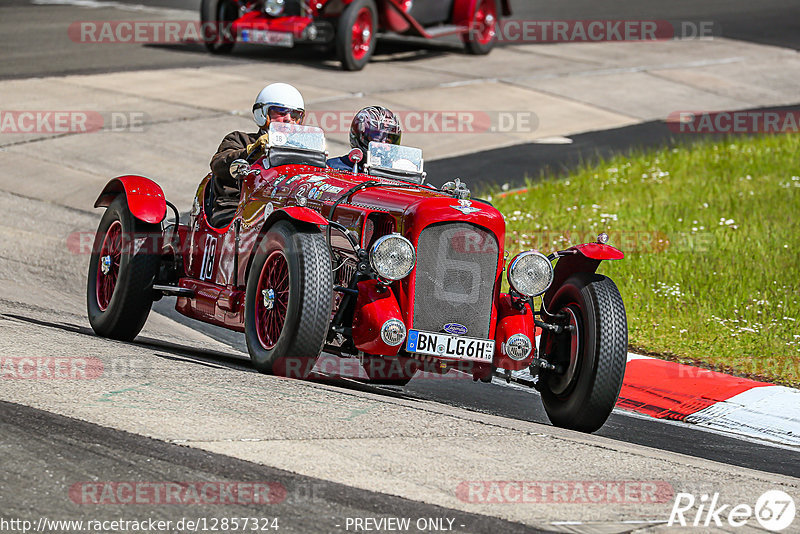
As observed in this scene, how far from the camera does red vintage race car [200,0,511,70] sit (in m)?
18.4

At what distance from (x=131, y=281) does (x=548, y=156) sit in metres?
9.08

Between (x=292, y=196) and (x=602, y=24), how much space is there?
1995cm

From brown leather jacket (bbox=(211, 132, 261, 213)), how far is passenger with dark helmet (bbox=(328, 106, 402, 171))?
69 centimetres

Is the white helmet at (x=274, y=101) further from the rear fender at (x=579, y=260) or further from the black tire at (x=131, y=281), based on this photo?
the rear fender at (x=579, y=260)

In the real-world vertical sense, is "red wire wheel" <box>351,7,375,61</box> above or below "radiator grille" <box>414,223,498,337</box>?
above

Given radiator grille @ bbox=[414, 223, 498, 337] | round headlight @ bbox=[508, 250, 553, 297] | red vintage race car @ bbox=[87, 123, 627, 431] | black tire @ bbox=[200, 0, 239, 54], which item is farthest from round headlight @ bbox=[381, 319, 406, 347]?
black tire @ bbox=[200, 0, 239, 54]

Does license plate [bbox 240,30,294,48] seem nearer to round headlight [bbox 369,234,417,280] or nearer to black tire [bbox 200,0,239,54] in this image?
black tire [bbox 200,0,239,54]

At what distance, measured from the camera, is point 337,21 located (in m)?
18.7

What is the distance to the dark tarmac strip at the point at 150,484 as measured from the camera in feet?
14.1

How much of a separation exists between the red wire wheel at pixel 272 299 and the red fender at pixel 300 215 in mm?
224

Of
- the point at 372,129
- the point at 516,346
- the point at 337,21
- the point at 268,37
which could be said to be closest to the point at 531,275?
the point at 516,346

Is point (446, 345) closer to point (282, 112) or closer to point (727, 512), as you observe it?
point (727, 512)

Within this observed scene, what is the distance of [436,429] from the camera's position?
5742 millimetres

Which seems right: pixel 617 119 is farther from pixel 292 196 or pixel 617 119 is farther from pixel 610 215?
pixel 292 196
